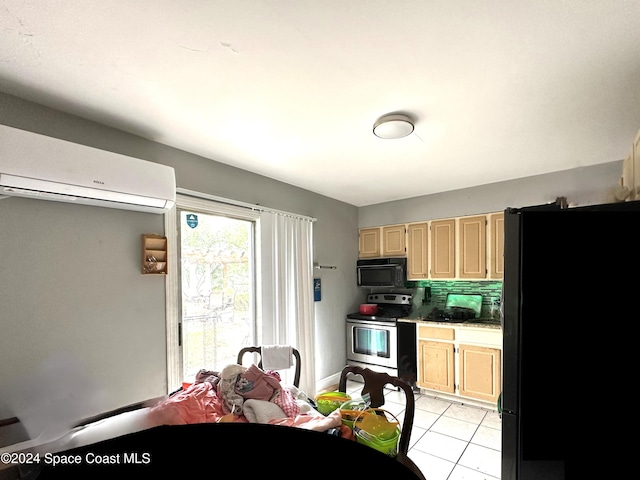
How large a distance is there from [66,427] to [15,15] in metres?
1.42

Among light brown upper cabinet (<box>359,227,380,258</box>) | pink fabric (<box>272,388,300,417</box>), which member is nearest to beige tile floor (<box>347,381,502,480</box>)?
pink fabric (<box>272,388,300,417</box>)

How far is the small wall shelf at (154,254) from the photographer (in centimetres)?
211

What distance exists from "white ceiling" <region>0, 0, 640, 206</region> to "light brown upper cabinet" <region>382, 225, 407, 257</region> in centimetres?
173

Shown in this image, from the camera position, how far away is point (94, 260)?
1899 mm

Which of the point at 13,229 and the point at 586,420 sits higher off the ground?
the point at 13,229

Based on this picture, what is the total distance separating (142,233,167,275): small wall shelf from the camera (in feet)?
6.91

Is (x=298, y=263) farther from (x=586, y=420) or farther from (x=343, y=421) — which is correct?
(x=586, y=420)

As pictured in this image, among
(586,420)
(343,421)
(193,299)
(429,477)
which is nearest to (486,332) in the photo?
(429,477)

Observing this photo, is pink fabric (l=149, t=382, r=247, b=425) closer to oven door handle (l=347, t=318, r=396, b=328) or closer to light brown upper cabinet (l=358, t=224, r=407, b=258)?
oven door handle (l=347, t=318, r=396, b=328)

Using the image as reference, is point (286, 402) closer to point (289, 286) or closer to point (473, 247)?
point (289, 286)

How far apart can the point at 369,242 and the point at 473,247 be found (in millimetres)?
1364

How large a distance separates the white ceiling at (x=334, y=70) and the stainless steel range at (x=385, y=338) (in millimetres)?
2226

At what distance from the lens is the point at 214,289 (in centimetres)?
265

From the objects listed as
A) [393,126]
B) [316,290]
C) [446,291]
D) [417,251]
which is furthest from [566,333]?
[446,291]
